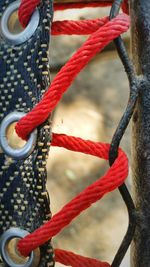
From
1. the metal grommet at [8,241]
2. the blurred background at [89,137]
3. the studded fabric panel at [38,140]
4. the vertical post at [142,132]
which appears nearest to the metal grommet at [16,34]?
the studded fabric panel at [38,140]

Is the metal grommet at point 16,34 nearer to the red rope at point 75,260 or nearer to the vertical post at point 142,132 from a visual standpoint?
the vertical post at point 142,132

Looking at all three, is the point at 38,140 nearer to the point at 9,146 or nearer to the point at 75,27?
the point at 9,146

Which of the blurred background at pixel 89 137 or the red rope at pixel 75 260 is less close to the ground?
the red rope at pixel 75 260

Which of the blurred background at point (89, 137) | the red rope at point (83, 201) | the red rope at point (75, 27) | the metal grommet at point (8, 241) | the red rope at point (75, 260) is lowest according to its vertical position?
the blurred background at point (89, 137)

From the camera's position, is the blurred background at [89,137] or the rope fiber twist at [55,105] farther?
the blurred background at [89,137]

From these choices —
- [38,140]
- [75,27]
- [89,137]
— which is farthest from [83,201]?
[89,137]

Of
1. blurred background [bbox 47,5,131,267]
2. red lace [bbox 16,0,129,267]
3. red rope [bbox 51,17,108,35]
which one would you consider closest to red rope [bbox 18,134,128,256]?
red lace [bbox 16,0,129,267]
